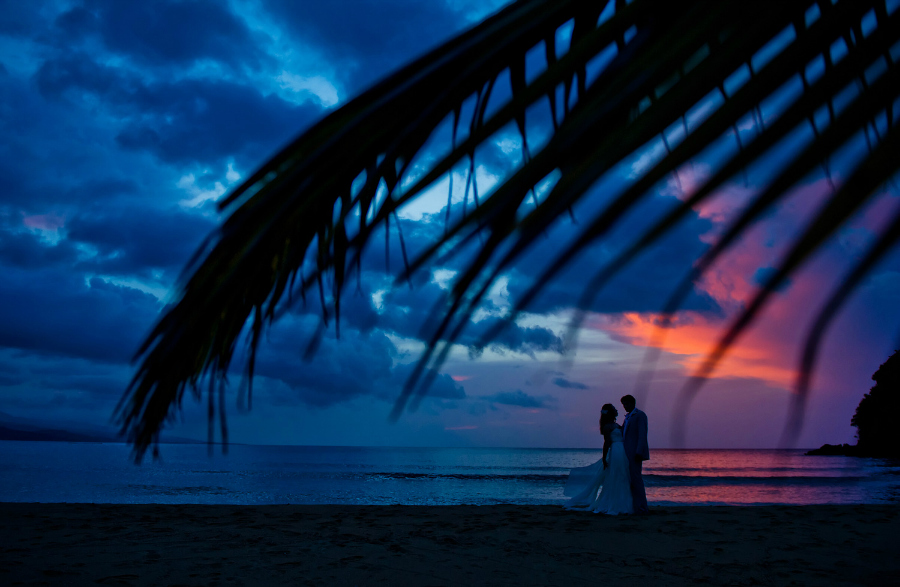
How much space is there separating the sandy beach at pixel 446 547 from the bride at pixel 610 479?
422 millimetres

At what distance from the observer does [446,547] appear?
673 cm

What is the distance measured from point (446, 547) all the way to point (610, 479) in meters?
3.52

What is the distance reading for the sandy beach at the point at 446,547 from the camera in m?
5.47

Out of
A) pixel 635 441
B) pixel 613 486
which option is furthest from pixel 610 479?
pixel 635 441

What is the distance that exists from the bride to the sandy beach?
42cm

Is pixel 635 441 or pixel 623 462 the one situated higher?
pixel 635 441

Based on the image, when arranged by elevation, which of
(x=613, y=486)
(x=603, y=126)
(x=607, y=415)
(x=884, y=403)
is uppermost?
(x=603, y=126)

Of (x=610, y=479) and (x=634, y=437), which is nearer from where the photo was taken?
(x=634, y=437)

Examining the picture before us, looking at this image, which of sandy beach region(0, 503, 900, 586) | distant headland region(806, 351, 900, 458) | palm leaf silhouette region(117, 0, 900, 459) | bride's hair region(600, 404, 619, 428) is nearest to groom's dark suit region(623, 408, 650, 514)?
bride's hair region(600, 404, 619, 428)

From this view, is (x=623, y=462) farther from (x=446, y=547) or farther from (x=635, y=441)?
(x=446, y=547)

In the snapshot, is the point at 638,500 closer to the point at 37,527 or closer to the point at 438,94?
the point at 37,527

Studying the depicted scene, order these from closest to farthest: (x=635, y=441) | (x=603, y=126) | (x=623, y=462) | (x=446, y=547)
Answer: (x=603, y=126), (x=446, y=547), (x=635, y=441), (x=623, y=462)

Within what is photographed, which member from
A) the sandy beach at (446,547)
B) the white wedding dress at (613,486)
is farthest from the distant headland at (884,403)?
the white wedding dress at (613,486)

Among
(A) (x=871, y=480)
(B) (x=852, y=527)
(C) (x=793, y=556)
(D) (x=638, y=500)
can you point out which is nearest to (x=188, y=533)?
(D) (x=638, y=500)
